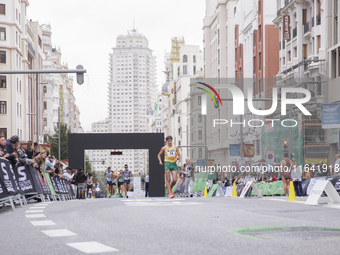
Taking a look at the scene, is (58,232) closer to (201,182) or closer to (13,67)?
(201,182)

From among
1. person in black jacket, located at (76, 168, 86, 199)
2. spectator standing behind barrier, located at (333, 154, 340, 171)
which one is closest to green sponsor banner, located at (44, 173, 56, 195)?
person in black jacket, located at (76, 168, 86, 199)

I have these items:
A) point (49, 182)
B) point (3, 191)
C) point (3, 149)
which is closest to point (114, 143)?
point (49, 182)

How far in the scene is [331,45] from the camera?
3944cm

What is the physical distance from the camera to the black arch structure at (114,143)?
34375 millimetres

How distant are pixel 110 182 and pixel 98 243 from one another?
29866 millimetres

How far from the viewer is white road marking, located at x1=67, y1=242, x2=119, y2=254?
5.55m

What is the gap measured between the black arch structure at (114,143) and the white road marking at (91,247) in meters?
28.3

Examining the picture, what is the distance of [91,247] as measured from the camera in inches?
228

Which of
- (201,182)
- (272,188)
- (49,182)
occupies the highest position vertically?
(49,182)

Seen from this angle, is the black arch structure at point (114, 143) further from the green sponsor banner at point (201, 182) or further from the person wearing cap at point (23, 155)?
the person wearing cap at point (23, 155)

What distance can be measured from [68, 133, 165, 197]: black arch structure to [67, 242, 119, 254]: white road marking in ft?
92.8

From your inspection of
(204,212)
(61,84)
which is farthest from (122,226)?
(61,84)

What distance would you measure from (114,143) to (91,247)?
2904 centimetres

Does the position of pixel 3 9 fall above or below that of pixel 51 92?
above
